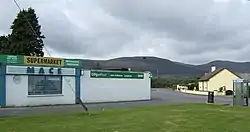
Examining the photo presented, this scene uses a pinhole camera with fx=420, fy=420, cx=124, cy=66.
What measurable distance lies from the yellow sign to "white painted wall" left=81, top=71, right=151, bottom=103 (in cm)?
304

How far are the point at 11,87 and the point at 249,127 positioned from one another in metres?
22.7

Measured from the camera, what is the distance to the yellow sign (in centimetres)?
3453

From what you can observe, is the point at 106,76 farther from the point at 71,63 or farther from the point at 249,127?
the point at 249,127

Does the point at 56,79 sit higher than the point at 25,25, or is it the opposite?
the point at 25,25

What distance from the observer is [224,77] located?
8119 centimetres

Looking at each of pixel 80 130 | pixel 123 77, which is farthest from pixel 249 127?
pixel 123 77

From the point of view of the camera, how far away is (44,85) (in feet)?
117

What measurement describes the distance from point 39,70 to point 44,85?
59.6 inches

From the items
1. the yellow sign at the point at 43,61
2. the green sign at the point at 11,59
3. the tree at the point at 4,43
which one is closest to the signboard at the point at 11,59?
the green sign at the point at 11,59

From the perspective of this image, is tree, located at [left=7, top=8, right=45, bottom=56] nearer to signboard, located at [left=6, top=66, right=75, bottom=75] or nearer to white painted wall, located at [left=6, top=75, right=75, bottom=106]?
signboard, located at [left=6, top=66, right=75, bottom=75]

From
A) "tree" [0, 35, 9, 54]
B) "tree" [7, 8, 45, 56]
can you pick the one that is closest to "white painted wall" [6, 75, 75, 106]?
"tree" [7, 8, 45, 56]

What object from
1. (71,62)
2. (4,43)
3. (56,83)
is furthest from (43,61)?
(4,43)

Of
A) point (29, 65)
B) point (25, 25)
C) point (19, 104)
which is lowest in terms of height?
point (19, 104)

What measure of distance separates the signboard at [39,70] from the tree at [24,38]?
25315mm
